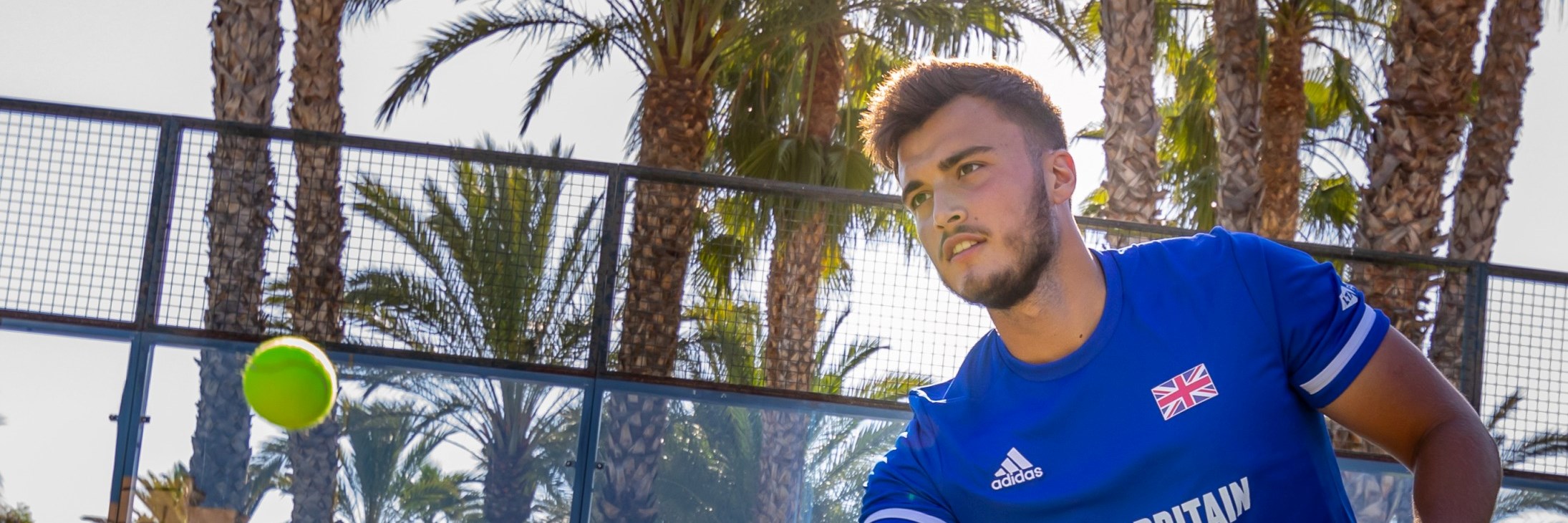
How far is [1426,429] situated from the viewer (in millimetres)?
2051

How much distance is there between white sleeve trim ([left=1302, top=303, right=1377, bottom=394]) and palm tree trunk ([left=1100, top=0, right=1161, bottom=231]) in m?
7.77

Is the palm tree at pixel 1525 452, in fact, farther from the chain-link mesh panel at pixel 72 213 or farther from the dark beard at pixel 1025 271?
the chain-link mesh panel at pixel 72 213


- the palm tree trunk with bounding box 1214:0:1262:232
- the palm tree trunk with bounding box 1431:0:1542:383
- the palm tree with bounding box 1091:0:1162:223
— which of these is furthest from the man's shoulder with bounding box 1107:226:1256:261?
the palm tree trunk with bounding box 1214:0:1262:232

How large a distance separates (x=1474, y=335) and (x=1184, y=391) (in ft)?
15.0

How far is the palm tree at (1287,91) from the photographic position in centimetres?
1390

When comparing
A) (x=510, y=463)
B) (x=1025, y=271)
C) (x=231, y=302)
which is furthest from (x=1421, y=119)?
(x=231, y=302)

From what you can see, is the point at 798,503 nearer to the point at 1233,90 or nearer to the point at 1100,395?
the point at 1100,395

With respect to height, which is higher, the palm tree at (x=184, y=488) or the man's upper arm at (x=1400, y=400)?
the man's upper arm at (x=1400, y=400)

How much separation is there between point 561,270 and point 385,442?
104cm

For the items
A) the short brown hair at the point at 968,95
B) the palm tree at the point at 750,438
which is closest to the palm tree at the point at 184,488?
the palm tree at the point at 750,438

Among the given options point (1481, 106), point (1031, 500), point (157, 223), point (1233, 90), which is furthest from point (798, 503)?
point (1233, 90)

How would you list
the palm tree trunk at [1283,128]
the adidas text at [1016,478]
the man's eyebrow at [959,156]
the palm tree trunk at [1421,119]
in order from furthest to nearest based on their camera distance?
the palm tree trunk at [1283,128], the palm tree trunk at [1421,119], the man's eyebrow at [959,156], the adidas text at [1016,478]

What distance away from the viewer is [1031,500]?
2.17 metres

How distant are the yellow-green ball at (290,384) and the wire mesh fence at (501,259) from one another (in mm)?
262
